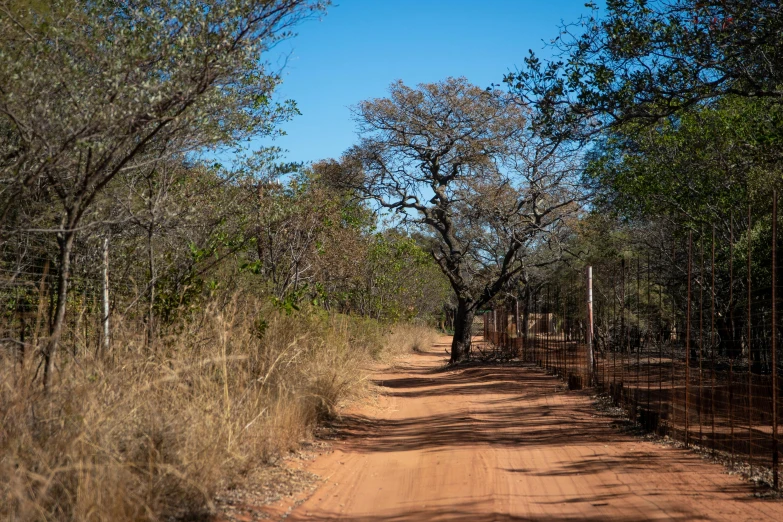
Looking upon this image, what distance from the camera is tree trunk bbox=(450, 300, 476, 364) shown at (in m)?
24.0

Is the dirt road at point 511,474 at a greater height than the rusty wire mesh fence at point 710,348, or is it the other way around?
the rusty wire mesh fence at point 710,348

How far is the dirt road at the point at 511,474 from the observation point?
20.1 feet

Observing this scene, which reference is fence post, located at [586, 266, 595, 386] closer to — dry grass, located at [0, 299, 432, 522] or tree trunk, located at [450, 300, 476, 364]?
dry grass, located at [0, 299, 432, 522]

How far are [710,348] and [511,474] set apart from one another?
670 centimetres

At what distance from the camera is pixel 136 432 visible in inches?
238

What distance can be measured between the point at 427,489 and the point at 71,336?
13.3ft

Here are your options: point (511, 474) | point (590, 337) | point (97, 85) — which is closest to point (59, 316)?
point (97, 85)

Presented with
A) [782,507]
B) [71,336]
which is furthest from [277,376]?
[782,507]

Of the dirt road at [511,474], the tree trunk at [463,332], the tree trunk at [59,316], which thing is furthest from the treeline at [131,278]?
the tree trunk at [463,332]

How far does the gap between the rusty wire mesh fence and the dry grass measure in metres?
4.73

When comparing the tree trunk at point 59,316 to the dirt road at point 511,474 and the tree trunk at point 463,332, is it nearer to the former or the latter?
the dirt road at point 511,474

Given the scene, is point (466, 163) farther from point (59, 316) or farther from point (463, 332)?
point (59, 316)

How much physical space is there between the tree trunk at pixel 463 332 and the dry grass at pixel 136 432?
14.9 m

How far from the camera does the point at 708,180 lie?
16.3 meters
